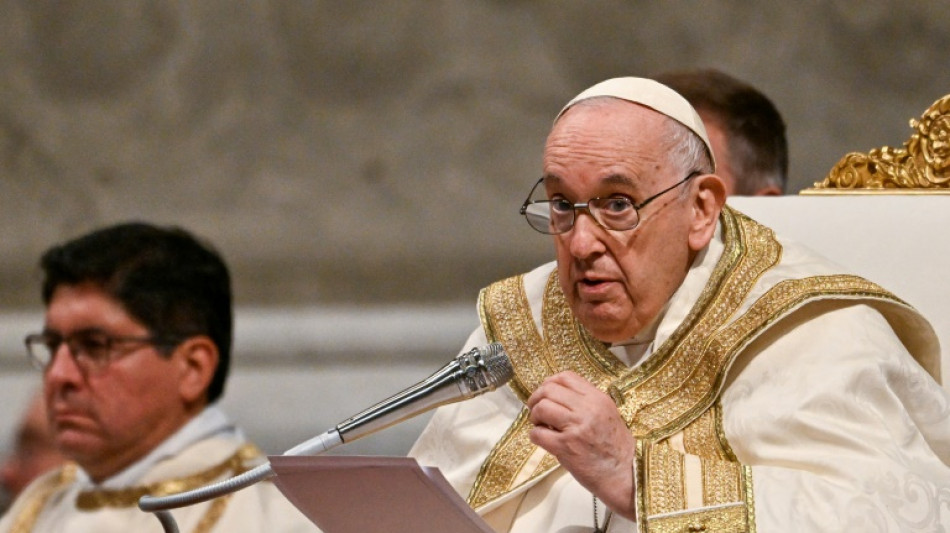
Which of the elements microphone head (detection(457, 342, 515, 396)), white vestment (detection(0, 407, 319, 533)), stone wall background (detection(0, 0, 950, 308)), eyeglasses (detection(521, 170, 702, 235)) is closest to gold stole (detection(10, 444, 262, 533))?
white vestment (detection(0, 407, 319, 533))

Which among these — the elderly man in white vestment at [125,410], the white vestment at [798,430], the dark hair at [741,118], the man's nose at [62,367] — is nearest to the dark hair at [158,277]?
the elderly man in white vestment at [125,410]

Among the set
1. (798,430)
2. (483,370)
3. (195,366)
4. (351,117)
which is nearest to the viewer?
(483,370)

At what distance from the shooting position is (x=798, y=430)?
86.8 inches

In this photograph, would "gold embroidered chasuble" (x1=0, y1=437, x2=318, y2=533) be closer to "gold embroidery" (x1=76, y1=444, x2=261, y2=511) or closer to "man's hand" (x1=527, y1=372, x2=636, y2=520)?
"gold embroidery" (x1=76, y1=444, x2=261, y2=511)

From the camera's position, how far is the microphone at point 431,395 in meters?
2.08

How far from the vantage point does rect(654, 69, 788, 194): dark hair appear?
3391mm

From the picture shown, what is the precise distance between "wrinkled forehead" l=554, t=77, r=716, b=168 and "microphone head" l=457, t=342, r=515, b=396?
0.55 meters

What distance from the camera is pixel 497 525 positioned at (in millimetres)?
2518

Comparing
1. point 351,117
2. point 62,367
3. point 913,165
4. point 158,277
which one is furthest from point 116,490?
point 913,165

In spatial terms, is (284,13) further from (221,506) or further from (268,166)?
(221,506)

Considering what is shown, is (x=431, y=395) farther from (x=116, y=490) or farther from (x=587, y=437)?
(x=116, y=490)

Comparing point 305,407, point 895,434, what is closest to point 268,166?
point 305,407

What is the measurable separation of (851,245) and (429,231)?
1597 millimetres

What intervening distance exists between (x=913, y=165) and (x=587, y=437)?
1.03 m
